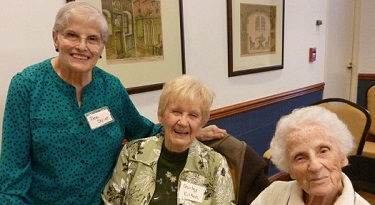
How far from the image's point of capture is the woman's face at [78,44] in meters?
1.51

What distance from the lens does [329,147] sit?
4.50 feet

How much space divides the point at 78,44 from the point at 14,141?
0.48 meters

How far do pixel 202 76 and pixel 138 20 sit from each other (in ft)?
2.50

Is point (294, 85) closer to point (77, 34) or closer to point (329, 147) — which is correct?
point (329, 147)

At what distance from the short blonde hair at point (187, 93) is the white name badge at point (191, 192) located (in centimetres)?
33

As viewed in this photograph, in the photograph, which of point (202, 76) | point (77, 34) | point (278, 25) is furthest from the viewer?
point (278, 25)

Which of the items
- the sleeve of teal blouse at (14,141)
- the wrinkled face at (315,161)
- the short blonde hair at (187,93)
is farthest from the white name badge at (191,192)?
the sleeve of teal blouse at (14,141)

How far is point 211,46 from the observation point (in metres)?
2.88

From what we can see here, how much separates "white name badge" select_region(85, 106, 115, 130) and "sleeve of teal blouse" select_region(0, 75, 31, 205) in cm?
27

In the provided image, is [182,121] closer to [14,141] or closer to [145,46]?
[14,141]

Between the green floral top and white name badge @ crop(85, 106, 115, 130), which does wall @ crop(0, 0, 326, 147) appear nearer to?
white name badge @ crop(85, 106, 115, 130)

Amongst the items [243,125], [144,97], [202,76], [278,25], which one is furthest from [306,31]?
[144,97]

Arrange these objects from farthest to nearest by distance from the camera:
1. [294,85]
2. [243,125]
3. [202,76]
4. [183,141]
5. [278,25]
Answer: [294,85] < [278,25] < [243,125] < [202,76] < [183,141]

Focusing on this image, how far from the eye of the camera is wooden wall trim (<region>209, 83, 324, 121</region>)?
3.00m
